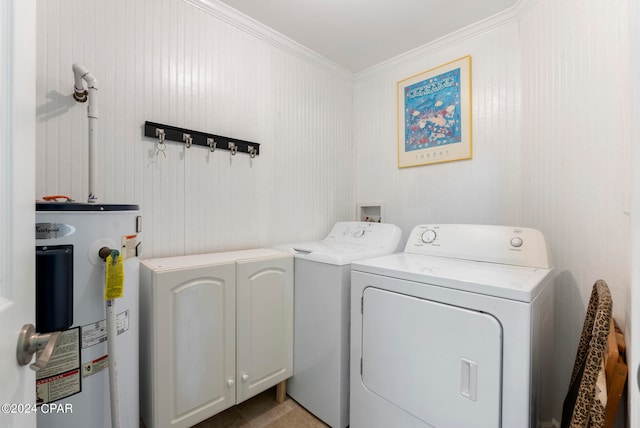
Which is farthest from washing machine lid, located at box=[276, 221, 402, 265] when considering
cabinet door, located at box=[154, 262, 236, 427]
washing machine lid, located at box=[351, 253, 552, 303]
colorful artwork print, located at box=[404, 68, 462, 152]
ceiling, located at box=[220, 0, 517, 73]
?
ceiling, located at box=[220, 0, 517, 73]

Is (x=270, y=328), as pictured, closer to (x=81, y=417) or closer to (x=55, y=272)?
(x=81, y=417)

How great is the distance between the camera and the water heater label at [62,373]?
873mm

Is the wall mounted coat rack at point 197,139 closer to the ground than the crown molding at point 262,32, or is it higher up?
closer to the ground

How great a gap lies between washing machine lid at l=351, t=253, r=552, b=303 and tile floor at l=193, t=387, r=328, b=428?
3.28 feet

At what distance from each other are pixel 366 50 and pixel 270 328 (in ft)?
7.43

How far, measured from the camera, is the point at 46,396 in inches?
34.7

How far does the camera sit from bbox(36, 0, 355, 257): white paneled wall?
1253 mm

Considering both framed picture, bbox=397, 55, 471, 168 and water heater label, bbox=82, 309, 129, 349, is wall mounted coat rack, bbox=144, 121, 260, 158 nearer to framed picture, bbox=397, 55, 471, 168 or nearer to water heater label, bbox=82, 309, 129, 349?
water heater label, bbox=82, 309, 129, 349

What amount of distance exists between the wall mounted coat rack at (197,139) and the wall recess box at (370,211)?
1160mm

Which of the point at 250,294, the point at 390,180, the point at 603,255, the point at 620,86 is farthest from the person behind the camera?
the point at 390,180

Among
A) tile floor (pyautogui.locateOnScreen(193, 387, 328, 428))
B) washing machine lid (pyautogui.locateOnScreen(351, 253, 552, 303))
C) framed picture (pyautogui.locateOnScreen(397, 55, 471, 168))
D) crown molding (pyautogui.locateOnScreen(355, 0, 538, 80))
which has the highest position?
crown molding (pyautogui.locateOnScreen(355, 0, 538, 80))

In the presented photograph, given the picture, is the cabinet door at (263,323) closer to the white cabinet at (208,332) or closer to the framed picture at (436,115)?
the white cabinet at (208,332)

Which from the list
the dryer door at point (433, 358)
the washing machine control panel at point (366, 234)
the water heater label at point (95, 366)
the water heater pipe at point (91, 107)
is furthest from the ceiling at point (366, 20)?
the water heater label at point (95, 366)

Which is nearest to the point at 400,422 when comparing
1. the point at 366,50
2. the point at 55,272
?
the point at 55,272
